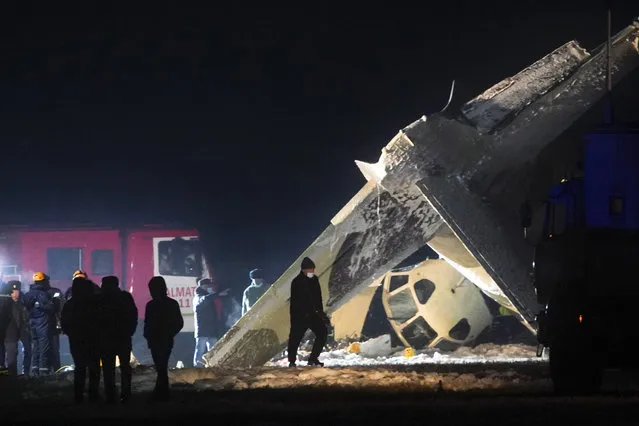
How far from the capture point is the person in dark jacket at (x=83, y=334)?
42.4 ft

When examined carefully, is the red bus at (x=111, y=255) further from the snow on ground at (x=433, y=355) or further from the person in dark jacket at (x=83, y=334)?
the person in dark jacket at (x=83, y=334)

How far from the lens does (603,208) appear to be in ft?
39.4

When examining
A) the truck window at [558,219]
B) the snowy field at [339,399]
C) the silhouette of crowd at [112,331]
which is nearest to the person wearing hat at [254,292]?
the snowy field at [339,399]

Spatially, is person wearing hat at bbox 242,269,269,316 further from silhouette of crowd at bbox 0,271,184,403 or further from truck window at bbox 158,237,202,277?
silhouette of crowd at bbox 0,271,184,403

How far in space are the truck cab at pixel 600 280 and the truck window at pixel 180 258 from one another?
48.1 feet

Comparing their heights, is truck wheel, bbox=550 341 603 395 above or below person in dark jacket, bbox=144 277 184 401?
below

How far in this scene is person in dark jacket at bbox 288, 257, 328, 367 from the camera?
58.4ft

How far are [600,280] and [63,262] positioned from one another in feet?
55.8

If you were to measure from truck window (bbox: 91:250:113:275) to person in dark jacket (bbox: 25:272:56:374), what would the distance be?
6.62m

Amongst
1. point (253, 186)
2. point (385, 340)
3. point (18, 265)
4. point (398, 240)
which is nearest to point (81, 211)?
point (253, 186)

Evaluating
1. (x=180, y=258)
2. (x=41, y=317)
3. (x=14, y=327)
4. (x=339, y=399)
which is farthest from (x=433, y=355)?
(x=339, y=399)

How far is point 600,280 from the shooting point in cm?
1177

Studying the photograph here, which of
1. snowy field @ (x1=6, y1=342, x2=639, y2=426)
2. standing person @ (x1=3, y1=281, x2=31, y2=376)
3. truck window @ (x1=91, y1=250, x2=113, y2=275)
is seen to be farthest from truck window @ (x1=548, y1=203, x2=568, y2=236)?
truck window @ (x1=91, y1=250, x2=113, y2=275)

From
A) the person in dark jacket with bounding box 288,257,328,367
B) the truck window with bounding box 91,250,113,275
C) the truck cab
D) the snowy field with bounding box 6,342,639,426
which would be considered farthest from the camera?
the truck window with bounding box 91,250,113,275
